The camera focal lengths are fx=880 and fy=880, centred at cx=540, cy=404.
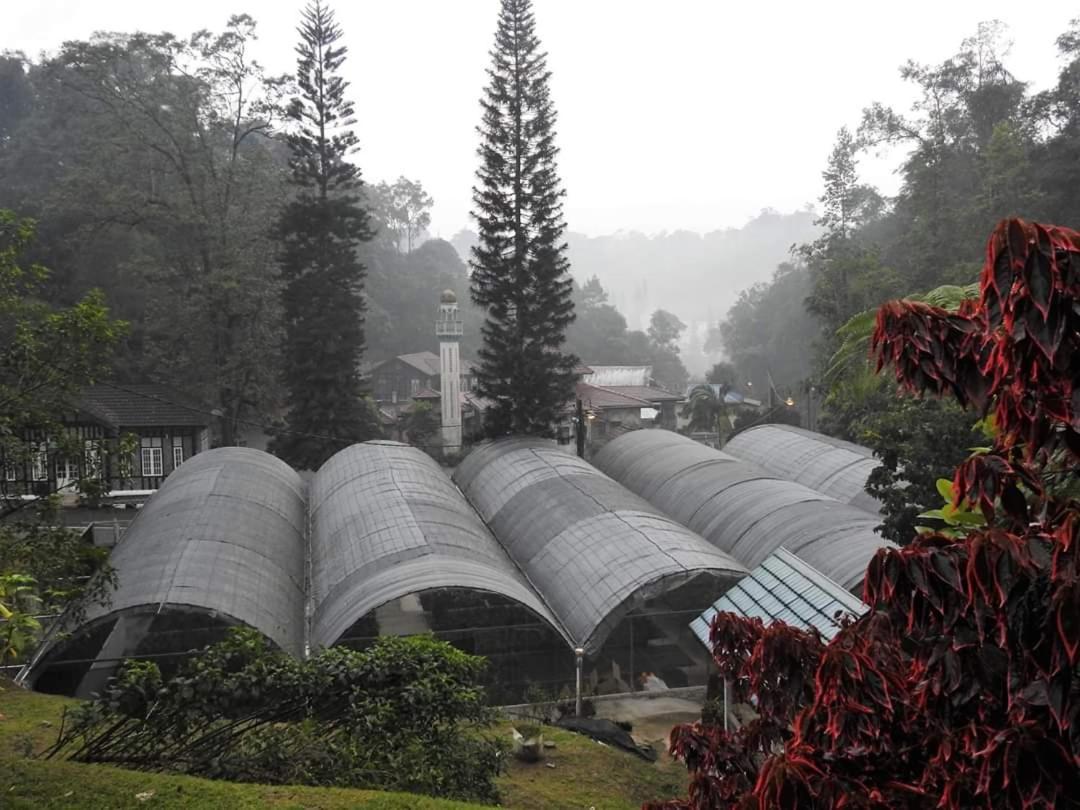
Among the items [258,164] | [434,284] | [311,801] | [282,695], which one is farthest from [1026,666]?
[434,284]

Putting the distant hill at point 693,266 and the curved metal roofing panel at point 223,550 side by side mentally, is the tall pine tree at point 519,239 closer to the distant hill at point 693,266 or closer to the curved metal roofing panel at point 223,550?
the curved metal roofing panel at point 223,550

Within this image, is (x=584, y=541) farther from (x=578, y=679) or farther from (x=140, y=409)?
(x=140, y=409)

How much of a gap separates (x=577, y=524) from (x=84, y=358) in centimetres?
820

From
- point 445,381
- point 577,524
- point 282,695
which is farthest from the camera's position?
point 445,381

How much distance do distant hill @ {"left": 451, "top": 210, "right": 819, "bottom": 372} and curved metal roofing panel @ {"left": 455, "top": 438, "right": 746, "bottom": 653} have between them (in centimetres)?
13339

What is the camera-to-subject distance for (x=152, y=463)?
26.5m

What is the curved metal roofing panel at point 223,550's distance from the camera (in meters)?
11.4

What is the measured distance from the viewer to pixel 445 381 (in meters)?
30.6

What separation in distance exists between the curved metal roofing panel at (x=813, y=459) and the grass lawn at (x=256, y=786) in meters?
10.1

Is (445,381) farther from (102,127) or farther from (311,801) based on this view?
(311,801)

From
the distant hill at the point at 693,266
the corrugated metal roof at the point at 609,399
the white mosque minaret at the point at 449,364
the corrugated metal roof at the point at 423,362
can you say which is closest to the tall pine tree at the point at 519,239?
the white mosque minaret at the point at 449,364

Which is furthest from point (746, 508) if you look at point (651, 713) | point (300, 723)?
point (300, 723)

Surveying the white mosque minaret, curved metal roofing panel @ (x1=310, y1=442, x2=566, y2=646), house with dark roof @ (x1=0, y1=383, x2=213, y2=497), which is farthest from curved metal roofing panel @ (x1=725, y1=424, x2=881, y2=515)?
house with dark roof @ (x1=0, y1=383, x2=213, y2=497)

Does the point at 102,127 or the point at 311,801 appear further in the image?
the point at 102,127
